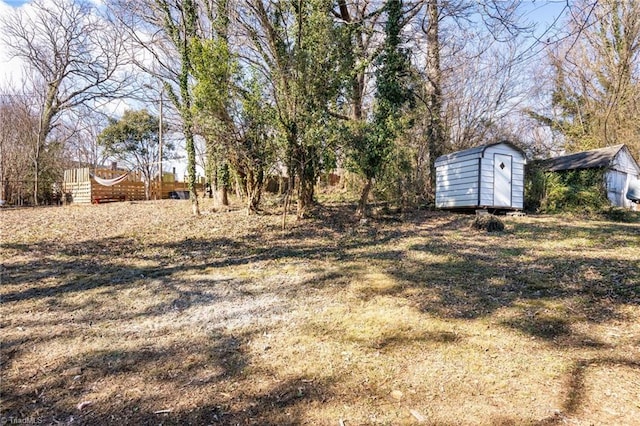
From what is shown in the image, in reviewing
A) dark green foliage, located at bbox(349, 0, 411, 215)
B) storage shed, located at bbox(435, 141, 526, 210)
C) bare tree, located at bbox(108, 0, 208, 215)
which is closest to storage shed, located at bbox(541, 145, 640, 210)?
storage shed, located at bbox(435, 141, 526, 210)

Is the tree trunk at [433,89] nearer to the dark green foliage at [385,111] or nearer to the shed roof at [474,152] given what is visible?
the shed roof at [474,152]

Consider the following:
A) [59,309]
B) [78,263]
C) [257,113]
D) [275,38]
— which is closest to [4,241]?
[78,263]

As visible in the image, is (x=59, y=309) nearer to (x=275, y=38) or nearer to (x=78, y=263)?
(x=78, y=263)

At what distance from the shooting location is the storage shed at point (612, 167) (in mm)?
10372

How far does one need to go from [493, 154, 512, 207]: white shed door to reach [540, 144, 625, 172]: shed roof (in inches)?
93.2

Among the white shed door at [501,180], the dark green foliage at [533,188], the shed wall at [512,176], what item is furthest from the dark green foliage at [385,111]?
the dark green foliage at [533,188]

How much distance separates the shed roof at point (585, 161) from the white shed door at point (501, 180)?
2.37 metres

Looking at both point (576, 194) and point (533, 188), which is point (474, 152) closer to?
point (533, 188)

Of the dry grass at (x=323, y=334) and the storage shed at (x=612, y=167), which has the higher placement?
the storage shed at (x=612, y=167)

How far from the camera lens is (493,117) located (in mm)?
12375

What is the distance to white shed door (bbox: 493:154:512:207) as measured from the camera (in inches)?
346

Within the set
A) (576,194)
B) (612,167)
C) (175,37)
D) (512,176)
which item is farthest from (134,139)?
(612,167)

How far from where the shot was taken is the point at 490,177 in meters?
8.75

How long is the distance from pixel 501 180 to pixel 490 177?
0.35 m
